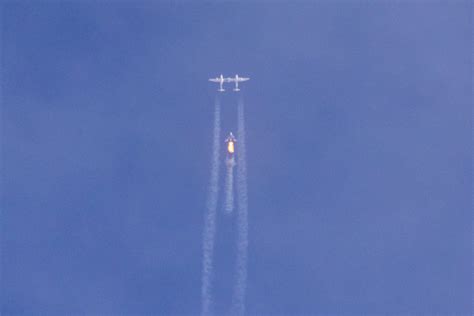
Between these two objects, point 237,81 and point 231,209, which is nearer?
point 231,209

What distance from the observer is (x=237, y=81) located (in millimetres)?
164000

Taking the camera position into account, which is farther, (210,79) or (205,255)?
(210,79)

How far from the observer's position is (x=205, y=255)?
5940 inches

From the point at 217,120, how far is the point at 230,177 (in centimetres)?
963

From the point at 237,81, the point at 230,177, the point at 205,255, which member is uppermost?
the point at 237,81

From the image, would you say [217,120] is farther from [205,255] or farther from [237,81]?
[205,255]

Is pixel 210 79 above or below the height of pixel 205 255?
above

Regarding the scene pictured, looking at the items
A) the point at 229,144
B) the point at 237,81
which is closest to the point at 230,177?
the point at 229,144

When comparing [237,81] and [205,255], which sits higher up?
[237,81]

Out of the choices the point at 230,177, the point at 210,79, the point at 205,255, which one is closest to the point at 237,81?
the point at 210,79

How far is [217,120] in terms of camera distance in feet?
527

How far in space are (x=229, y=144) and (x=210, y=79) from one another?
12083 millimetres

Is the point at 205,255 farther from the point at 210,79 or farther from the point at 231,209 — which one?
the point at 210,79

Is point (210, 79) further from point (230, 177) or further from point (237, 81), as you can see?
point (230, 177)
